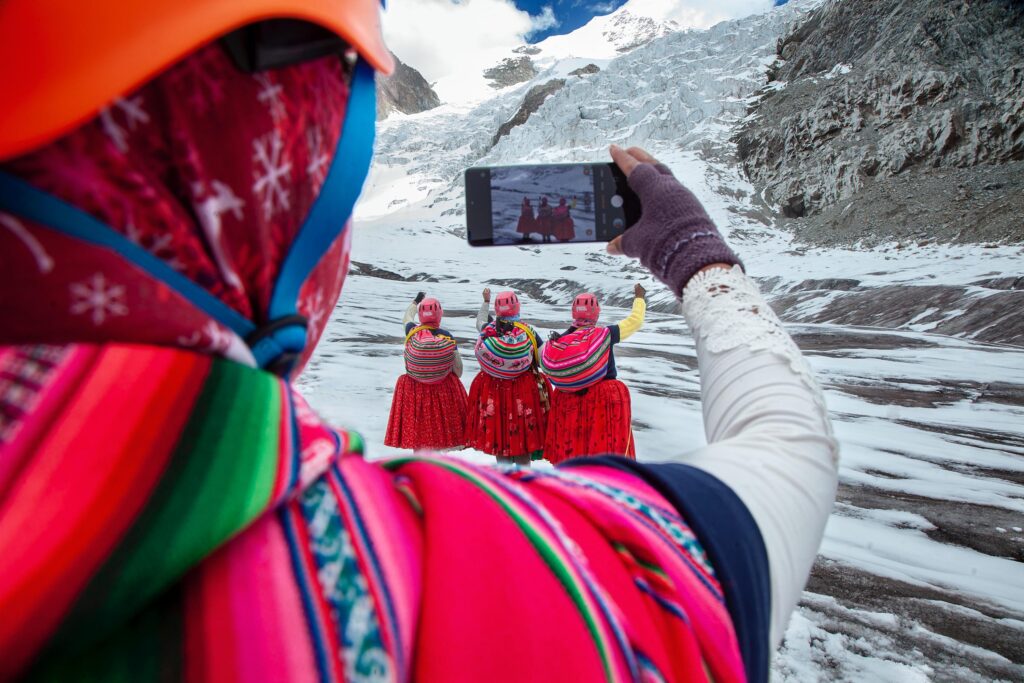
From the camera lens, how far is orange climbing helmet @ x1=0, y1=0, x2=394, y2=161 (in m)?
0.30

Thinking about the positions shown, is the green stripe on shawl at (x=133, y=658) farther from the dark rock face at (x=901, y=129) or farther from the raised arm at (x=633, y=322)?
the dark rock face at (x=901, y=129)

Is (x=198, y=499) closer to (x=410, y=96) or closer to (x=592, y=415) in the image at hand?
(x=592, y=415)

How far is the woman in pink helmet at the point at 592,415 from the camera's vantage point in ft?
11.8

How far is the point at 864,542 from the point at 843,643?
3.10ft

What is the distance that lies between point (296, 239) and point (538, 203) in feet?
2.76

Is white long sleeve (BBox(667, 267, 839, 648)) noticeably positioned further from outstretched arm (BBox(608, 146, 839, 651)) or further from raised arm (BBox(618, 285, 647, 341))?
raised arm (BBox(618, 285, 647, 341))

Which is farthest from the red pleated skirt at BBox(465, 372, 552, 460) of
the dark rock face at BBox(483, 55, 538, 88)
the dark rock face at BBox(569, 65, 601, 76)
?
the dark rock face at BBox(483, 55, 538, 88)

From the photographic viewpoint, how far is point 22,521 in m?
0.25

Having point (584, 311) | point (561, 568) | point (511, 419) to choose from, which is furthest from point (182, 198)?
point (511, 419)

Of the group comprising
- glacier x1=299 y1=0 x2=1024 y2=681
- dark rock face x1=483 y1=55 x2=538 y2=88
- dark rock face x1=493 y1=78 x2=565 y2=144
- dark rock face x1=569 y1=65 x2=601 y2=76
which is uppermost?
dark rock face x1=483 y1=55 x2=538 y2=88

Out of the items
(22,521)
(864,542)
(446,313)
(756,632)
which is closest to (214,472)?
(22,521)

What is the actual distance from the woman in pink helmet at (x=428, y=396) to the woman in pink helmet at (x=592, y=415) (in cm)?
83

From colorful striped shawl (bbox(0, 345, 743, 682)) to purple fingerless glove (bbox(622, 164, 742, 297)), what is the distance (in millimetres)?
516

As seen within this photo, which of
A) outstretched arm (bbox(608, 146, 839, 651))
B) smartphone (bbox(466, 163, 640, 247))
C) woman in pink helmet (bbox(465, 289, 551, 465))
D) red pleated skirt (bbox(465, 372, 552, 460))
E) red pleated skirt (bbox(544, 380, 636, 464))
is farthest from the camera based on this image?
red pleated skirt (bbox(465, 372, 552, 460))
